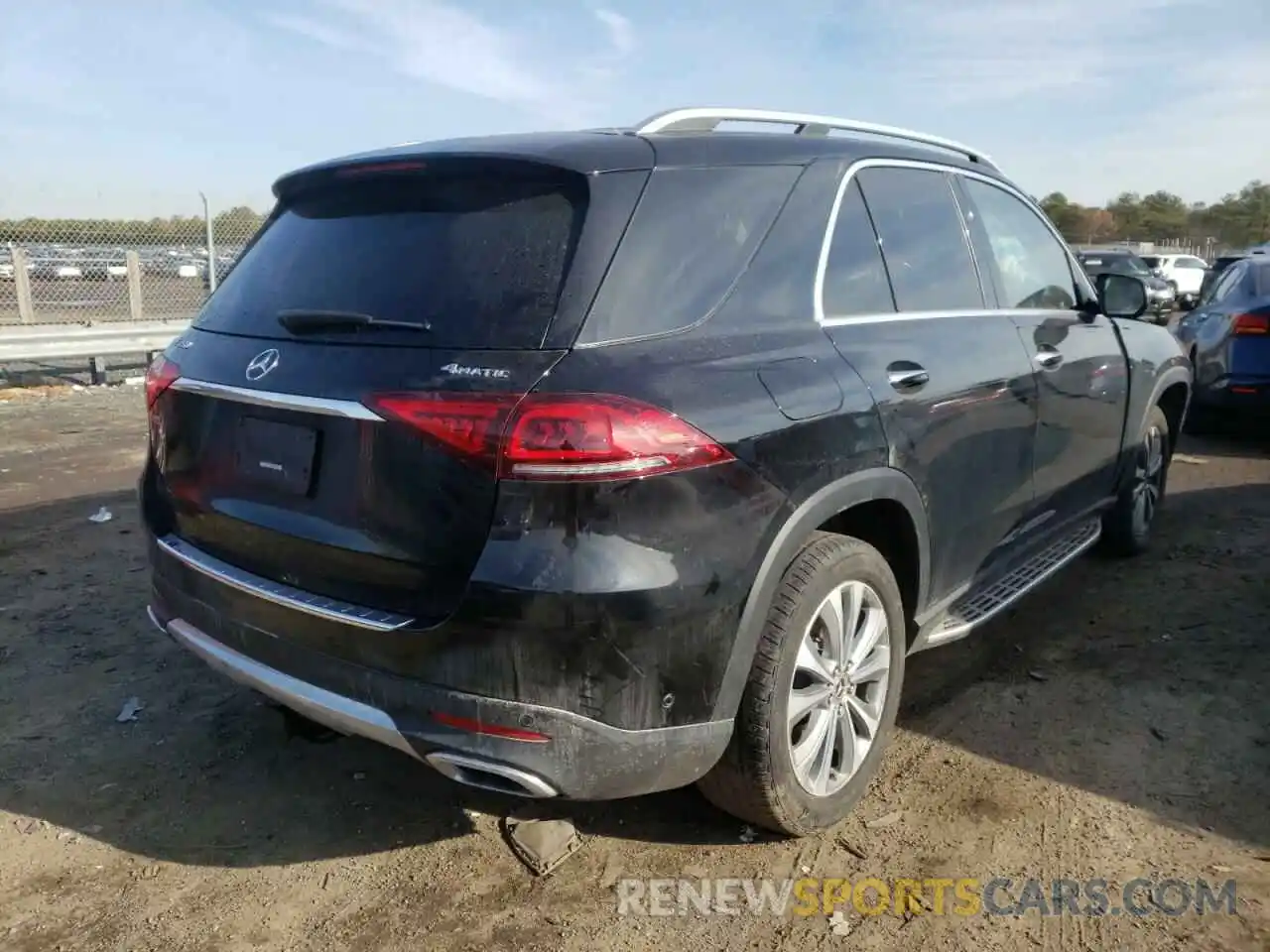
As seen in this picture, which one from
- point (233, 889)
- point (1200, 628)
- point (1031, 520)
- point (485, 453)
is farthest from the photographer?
point (1200, 628)

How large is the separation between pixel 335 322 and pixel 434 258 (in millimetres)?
293

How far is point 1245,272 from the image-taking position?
317 inches

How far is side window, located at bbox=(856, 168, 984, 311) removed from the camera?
10.3 feet

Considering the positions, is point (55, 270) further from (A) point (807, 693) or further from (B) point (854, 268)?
(A) point (807, 693)

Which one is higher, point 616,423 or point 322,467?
point 616,423

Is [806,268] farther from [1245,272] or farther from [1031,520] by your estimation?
[1245,272]

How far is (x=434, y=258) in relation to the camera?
2439mm

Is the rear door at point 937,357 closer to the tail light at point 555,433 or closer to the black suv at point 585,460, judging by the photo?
the black suv at point 585,460

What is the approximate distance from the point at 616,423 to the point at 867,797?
1.61 meters

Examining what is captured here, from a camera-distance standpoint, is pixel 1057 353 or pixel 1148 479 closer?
pixel 1057 353

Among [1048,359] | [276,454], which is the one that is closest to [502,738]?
[276,454]

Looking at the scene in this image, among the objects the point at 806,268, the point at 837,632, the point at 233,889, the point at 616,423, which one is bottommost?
the point at 233,889

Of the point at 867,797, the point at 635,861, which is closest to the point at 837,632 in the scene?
the point at 867,797

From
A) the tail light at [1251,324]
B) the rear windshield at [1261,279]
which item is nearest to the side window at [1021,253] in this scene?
the tail light at [1251,324]
